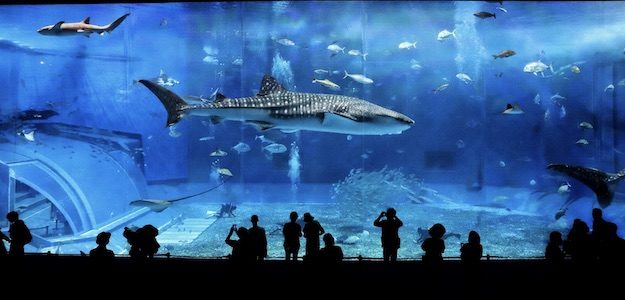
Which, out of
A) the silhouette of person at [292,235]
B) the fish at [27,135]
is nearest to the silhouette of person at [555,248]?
the silhouette of person at [292,235]

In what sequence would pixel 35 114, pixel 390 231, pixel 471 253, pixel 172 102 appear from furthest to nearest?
pixel 35 114 < pixel 172 102 < pixel 390 231 < pixel 471 253

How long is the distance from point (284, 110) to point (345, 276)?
2.78 metres

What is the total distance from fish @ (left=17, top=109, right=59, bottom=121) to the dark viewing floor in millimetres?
9380

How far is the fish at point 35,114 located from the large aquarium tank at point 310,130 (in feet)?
0.29

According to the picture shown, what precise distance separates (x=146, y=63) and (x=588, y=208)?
16378 millimetres

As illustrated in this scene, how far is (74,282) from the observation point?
3418 millimetres

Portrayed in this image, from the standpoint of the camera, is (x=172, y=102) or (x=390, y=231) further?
(x=172, y=102)

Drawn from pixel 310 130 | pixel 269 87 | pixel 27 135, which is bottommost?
pixel 269 87

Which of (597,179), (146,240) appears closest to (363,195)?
(597,179)

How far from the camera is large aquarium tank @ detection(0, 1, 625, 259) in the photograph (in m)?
10.7

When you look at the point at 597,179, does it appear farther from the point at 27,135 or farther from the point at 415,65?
the point at 27,135

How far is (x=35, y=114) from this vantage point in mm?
12258

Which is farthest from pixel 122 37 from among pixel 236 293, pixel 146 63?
pixel 236 293

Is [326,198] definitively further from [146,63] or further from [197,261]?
[197,261]
